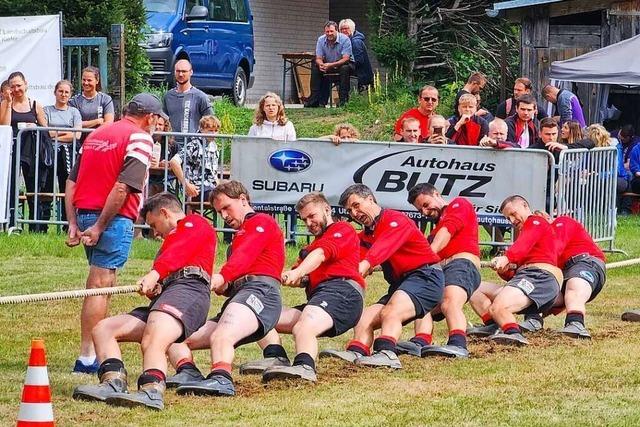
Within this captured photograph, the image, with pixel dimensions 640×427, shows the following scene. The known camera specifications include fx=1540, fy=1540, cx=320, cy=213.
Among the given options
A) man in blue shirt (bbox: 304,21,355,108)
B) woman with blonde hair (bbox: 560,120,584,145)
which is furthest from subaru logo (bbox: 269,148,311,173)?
man in blue shirt (bbox: 304,21,355,108)

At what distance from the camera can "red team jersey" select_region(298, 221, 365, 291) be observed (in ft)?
34.0

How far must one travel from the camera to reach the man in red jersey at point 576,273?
1200 cm

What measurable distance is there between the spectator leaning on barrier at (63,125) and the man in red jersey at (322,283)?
22.6 ft

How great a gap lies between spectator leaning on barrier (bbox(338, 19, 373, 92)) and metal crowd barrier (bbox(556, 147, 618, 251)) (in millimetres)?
11588

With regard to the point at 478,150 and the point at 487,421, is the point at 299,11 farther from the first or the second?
the point at 487,421

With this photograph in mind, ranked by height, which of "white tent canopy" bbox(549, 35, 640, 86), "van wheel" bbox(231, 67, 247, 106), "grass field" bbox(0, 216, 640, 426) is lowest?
"grass field" bbox(0, 216, 640, 426)

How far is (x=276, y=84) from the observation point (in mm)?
35156

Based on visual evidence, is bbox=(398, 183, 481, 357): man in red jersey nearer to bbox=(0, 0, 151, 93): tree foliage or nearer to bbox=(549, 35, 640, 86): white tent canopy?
bbox=(549, 35, 640, 86): white tent canopy

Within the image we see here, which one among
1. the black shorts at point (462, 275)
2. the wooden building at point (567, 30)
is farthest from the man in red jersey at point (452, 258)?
the wooden building at point (567, 30)

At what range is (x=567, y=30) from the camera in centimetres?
2561

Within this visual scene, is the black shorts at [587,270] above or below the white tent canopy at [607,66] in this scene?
below

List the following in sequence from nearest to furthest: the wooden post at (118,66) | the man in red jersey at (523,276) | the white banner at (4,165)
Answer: the man in red jersey at (523,276)
the white banner at (4,165)
the wooden post at (118,66)

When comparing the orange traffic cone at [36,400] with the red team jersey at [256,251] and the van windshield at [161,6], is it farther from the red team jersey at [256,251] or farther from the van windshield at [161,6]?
the van windshield at [161,6]

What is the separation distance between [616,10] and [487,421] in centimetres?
1772
